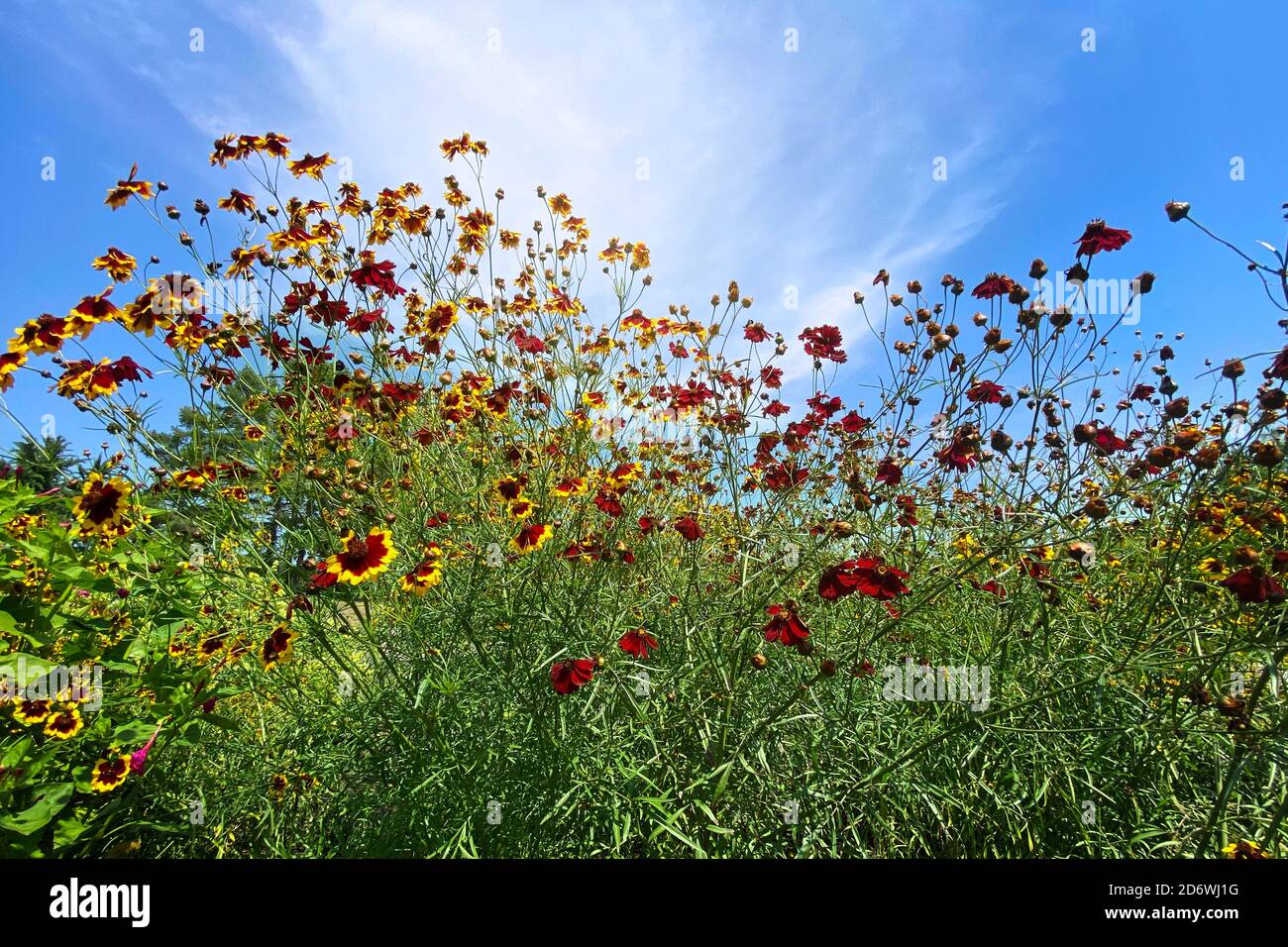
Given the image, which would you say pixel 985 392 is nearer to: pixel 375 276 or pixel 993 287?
pixel 993 287

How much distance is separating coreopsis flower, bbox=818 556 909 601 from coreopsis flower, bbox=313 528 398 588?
975 mm

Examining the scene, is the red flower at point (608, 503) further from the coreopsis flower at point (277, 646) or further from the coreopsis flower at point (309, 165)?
the coreopsis flower at point (309, 165)

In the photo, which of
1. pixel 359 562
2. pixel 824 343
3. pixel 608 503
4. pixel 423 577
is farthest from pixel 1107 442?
pixel 359 562

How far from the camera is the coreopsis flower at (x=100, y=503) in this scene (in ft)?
4.87

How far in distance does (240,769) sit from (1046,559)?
8.19 feet

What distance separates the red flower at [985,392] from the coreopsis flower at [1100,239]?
1.42 feet

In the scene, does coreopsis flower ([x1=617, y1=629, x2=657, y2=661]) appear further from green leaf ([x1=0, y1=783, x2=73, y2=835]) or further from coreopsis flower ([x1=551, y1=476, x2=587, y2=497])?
green leaf ([x1=0, y1=783, x2=73, y2=835])

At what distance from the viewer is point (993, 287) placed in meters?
1.86

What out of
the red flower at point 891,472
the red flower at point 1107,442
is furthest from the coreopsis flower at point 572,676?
the red flower at point 1107,442

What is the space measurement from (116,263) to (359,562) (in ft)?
4.61

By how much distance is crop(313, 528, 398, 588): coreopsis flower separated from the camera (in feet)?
4.14

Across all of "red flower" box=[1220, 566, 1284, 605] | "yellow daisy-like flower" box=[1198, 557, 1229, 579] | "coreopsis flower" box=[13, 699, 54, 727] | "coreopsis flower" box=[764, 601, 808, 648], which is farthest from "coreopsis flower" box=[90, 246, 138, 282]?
"yellow daisy-like flower" box=[1198, 557, 1229, 579]
